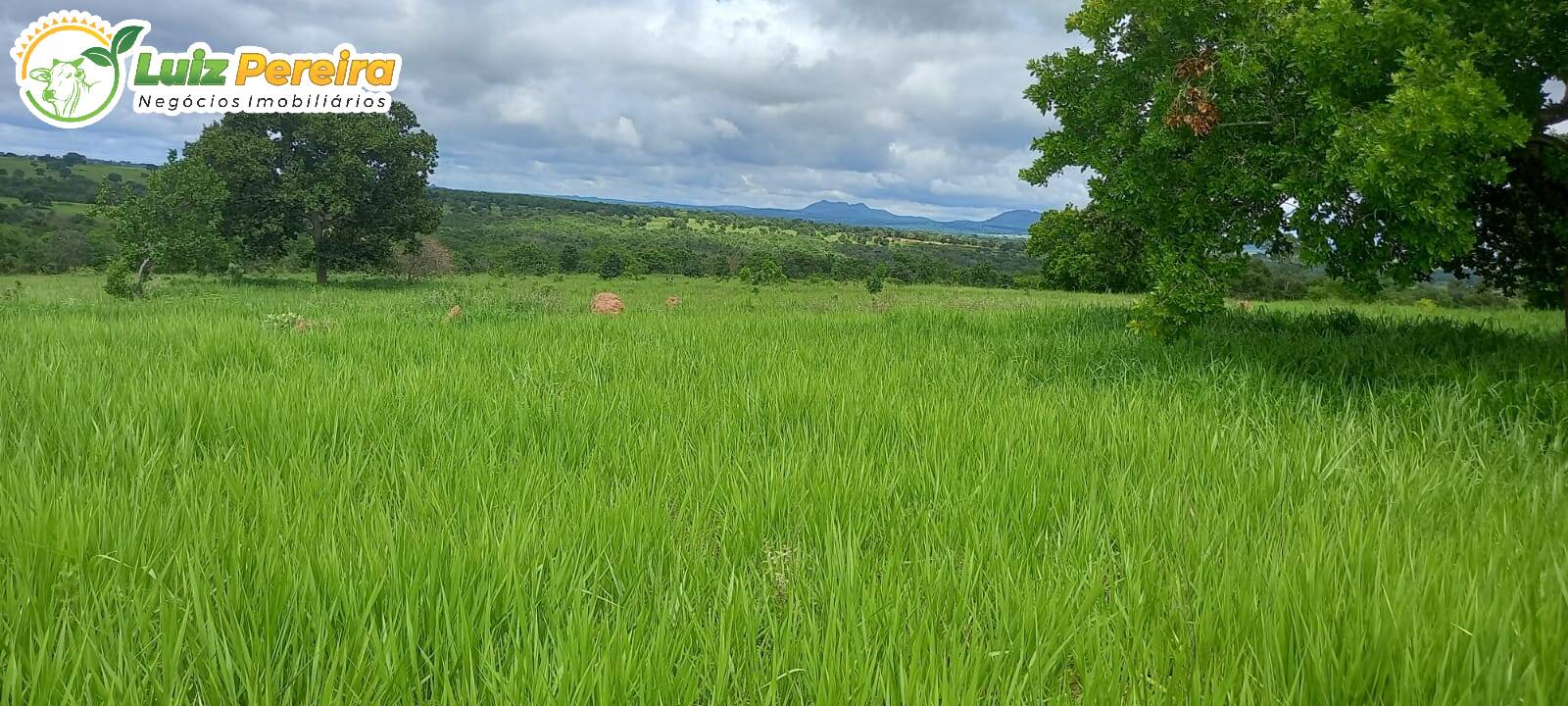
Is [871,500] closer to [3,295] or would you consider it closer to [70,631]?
[70,631]

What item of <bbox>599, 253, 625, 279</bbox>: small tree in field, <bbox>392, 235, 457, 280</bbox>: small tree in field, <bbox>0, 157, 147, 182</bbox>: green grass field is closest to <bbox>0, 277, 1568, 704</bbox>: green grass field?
<bbox>392, 235, 457, 280</bbox>: small tree in field

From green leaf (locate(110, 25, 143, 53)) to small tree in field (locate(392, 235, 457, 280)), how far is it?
19160 mm

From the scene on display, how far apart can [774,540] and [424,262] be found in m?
46.4

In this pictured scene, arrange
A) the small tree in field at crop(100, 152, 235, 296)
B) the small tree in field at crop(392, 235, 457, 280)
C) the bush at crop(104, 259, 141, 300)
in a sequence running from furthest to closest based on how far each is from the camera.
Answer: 1. the small tree in field at crop(392, 235, 457, 280)
2. the small tree in field at crop(100, 152, 235, 296)
3. the bush at crop(104, 259, 141, 300)

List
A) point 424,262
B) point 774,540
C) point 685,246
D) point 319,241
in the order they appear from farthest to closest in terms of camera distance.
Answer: point 685,246 → point 424,262 → point 319,241 → point 774,540

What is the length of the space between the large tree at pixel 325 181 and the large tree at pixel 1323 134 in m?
30.9

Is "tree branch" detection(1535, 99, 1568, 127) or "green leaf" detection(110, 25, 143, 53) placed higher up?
"green leaf" detection(110, 25, 143, 53)

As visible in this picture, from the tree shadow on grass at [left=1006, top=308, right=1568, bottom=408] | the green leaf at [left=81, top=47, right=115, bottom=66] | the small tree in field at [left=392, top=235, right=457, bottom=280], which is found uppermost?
the green leaf at [left=81, top=47, right=115, bottom=66]

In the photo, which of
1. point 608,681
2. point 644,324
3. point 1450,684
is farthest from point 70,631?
point 644,324

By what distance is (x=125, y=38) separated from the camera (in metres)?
18.1

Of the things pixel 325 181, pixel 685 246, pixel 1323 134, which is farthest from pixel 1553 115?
pixel 685 246

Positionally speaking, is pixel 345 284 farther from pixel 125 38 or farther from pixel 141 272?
pixel 125 38

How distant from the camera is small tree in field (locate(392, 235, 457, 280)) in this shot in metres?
40.4

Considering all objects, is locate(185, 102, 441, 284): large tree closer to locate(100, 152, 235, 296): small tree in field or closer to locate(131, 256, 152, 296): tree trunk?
locate(100, 152, 235, 296): small tree in field
